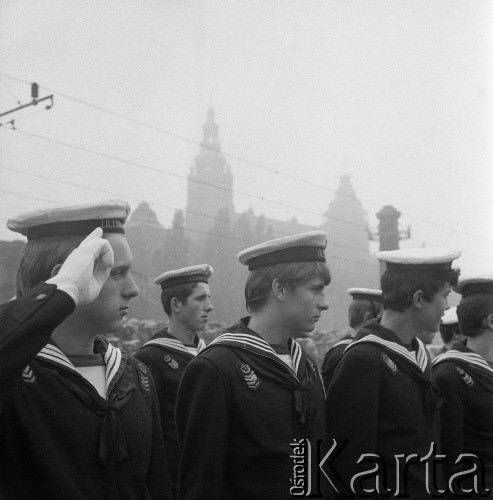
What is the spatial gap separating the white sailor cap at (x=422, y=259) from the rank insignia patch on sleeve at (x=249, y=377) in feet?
4.20

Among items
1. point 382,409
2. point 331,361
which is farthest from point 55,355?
point 331,361

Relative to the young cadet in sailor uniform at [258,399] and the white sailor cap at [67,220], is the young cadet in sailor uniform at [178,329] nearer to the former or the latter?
the young cadet in sailor uniform at [258,399]

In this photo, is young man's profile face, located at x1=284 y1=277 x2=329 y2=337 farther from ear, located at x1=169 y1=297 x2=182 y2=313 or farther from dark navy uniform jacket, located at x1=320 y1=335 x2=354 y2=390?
ear, located at x1=169 y1=297 x2=182 y2=313

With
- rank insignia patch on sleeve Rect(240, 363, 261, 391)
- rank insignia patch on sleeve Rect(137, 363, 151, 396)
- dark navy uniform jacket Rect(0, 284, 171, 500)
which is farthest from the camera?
rank insignia patch on sleeve Rect(240, 363, 261, 391)

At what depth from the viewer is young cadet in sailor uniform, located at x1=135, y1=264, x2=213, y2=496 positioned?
5516 mm

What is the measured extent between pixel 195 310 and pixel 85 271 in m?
4.25

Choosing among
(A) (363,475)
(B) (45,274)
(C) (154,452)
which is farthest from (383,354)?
(B) (45,274)

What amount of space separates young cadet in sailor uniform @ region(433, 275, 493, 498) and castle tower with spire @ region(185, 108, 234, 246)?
14.3m

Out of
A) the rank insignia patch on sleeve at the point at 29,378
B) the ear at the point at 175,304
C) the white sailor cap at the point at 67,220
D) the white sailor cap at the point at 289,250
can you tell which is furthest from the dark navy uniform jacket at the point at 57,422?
the ear at the point at 175,304

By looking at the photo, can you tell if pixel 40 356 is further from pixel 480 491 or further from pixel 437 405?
pixel 480 491

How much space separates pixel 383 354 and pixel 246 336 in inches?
31.7

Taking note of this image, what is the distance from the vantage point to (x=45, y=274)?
7.80ft

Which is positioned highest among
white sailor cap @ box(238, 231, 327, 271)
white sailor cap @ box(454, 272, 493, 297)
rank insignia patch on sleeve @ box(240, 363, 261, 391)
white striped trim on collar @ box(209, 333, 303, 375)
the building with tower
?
the building with tower

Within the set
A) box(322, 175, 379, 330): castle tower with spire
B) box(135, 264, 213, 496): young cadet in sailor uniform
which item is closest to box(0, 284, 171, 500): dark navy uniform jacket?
box(135, 264, 213, 496): young cadet in sailor uniform
